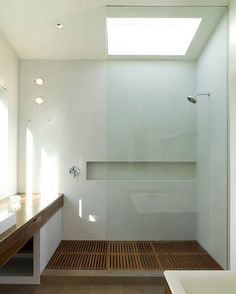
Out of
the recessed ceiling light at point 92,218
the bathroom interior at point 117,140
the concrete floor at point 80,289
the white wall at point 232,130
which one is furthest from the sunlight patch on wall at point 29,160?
the white wall at point 232,130

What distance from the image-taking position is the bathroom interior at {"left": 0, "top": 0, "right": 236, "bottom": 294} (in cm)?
284

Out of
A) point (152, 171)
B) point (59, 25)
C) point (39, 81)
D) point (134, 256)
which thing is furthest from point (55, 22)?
point (134, 256)

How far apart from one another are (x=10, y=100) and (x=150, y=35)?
1871mm

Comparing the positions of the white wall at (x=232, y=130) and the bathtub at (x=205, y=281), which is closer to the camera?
the bathtub at (x=205, y=281)

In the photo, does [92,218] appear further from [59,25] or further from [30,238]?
[59,25]

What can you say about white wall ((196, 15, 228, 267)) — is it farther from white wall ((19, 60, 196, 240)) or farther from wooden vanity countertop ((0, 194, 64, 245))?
wooden vanity countertop ((0, 194, 64, 245))

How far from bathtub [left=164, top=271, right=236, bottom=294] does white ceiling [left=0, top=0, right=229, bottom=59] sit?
7.90 feet

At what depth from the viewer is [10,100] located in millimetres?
3568

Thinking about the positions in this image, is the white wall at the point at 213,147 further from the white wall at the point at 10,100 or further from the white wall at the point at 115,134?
the white wall at the point at 10,100

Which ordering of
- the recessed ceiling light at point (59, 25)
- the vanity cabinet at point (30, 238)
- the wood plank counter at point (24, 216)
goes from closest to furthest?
the wood plank counter at point (24, 216) → the vanity cabinet at point (30, 238) → the recessed ceiling light at point (59, 25)

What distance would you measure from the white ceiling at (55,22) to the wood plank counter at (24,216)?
1.84 m

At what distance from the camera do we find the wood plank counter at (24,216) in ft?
6.38

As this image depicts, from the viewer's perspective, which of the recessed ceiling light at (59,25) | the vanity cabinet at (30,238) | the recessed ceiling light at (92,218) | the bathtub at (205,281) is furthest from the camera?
the recessed ceiling light at (92,218)

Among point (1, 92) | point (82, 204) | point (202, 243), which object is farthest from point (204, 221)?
point (1, 92)
